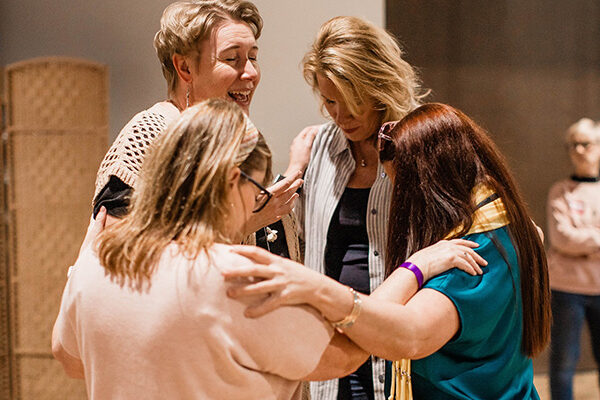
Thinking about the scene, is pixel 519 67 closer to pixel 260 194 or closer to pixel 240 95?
pixel 240 95

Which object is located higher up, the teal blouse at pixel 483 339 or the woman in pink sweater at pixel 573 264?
the teal blouse at pixel 483 339

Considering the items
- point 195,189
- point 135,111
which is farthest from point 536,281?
point 135,111

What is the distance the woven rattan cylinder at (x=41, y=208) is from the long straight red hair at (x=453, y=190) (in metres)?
2.33

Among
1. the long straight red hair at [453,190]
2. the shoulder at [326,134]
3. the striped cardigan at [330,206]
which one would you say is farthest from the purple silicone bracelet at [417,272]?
A: the shoulder at [326,134]

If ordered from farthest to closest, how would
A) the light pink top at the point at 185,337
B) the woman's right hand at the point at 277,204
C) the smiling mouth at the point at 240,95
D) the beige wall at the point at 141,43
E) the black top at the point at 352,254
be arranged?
the beige wall at the point at 141,43, the black top at the point at 352,254, the smiling mouth at the point at 240,95, the woman's right hand at the point at 277,204, the light pink top at the point at 185,337

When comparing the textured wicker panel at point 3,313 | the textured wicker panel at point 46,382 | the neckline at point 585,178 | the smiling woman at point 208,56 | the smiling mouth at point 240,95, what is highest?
the smiling woman at point 208,56

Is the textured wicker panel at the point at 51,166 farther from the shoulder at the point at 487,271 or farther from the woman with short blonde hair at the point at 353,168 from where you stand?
the shoulder at the point at 487,271

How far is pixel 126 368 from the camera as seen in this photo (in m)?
1.25

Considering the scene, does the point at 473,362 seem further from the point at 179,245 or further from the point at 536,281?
the point at 179,245

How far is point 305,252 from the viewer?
8.82 feet

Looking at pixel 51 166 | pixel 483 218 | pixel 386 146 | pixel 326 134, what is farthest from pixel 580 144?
pixel 51 166

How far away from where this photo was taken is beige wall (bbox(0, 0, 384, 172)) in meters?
3.28

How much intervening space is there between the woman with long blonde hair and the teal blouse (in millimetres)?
430

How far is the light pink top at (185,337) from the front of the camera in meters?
1.20
